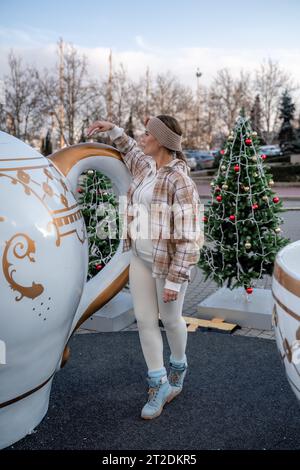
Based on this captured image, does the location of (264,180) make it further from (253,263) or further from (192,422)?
(192,422)

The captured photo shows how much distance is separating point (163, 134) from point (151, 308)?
95 centimetres

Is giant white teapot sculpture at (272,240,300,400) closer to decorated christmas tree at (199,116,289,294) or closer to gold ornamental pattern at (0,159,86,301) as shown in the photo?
gold ornamental pattern at (0,159,86,301)

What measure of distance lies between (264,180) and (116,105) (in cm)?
2595

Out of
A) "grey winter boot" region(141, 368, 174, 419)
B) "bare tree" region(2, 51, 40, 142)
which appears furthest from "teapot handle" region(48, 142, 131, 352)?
"bare tree" region(2, 51, 40, 142)

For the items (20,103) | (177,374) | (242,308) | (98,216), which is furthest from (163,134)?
(20,103)

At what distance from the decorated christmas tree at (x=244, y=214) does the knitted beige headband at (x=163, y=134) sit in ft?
6.03

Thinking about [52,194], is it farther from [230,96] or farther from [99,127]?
[230,96]

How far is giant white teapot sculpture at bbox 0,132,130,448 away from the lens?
2.14 meters

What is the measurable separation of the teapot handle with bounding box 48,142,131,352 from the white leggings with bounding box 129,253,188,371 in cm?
9

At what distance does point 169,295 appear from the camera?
2619 mm

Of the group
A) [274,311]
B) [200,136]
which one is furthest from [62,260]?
[200,136]

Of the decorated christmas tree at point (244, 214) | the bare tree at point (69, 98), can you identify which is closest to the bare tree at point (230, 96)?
the bare tree at point (69, 98)

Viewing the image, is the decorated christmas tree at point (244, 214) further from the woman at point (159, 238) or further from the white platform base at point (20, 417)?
the white platform base at point (20, 417)

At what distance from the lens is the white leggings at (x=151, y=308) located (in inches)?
110
